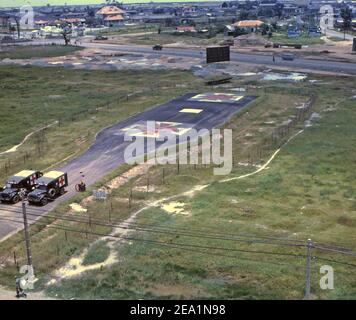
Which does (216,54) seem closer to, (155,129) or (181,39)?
(155,129)

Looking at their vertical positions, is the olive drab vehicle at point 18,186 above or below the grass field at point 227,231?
above

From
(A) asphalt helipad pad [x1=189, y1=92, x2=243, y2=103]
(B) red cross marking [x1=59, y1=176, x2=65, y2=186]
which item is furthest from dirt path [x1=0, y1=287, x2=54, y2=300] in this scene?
(A) asphalt helipad pad [x1=189, y1=92, x2=243, y2=103]

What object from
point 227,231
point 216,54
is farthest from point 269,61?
point 227,231

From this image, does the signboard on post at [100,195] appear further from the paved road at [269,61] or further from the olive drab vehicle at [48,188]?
the paved road at [269,61]

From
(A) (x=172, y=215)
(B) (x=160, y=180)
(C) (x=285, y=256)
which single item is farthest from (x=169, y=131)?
(C) (x=285, y=256)

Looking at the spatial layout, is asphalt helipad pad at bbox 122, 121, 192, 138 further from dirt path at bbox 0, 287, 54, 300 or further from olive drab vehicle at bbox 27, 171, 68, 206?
dirt path at bbox 0, 287, 54, 300

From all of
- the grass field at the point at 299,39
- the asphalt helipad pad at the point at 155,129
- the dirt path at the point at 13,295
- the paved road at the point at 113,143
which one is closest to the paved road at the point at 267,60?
the grass field at the point at 299,39

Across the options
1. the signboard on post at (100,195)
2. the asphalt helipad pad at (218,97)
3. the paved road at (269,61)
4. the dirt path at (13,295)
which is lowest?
the dirt path at (13,295)
